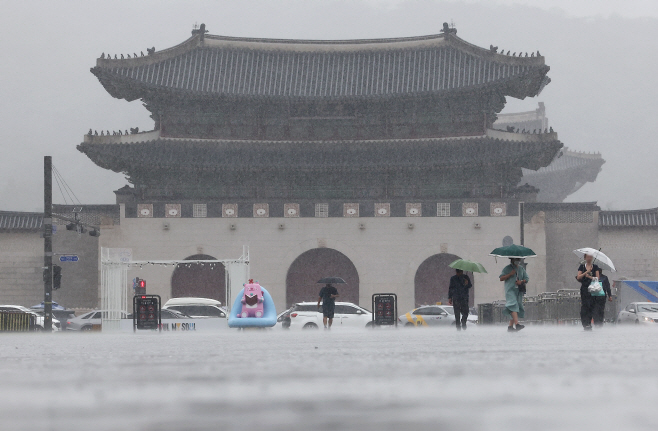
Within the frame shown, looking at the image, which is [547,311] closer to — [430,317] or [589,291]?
[430,317]

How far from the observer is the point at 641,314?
28406 mm

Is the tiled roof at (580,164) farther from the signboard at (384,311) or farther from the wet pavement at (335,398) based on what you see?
the wet pavement at (335,398)

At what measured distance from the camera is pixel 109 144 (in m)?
36.4

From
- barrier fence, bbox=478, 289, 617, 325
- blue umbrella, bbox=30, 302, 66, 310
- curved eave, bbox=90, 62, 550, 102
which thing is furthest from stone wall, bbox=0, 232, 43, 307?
barrier fence, bbox=478, 289, 617, 325

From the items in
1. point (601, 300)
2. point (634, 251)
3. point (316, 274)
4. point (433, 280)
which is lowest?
point (601, 300)

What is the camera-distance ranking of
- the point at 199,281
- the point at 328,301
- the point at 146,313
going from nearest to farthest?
1. the point at 146,313
2. the point at 328,301
3. the point at 199,281

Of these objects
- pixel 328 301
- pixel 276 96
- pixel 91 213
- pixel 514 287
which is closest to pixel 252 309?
pixel 328 301

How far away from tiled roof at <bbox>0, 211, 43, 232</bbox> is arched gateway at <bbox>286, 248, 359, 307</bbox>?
10.2m

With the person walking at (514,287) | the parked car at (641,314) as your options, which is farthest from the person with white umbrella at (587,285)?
the parked car at (641,314)

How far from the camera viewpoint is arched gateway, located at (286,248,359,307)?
36719 millimetres

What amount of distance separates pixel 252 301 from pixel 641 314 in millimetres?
13226

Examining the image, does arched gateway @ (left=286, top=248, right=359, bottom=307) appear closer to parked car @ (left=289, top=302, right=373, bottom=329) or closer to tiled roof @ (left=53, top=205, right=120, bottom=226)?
parked car @ (left=289, top=302, right=373, bottom=329)

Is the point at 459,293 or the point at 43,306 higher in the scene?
the point at 459,293

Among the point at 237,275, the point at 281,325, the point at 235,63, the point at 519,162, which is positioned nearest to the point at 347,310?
the point at 281,325
